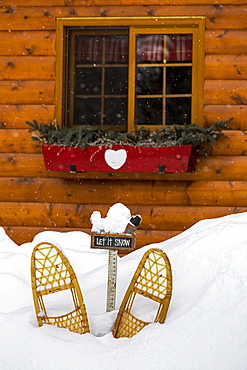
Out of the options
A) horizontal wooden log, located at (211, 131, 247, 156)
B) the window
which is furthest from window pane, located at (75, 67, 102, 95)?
horizontal wooden log, located at (211, 131, 247, 156)

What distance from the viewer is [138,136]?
424 cm

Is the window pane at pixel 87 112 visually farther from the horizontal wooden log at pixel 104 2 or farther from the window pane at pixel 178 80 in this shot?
the horizontal wooden log at pixel 104 2

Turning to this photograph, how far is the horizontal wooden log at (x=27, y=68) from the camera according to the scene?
464cm

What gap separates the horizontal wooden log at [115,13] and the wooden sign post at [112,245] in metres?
2.78

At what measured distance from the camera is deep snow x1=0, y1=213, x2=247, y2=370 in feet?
7.10

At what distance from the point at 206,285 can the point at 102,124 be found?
2.55 meters

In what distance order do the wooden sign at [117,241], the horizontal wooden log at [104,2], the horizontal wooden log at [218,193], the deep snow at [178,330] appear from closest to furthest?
the deep snow at [178,330]
the wooden sign at [117,241]
the horizontal wooden log at [218,193]
the horizontal wooden log at [104,2]

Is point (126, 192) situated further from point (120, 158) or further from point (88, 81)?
point (88, 81)

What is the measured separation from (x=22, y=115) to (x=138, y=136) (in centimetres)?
131

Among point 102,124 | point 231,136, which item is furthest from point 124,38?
point 231,136

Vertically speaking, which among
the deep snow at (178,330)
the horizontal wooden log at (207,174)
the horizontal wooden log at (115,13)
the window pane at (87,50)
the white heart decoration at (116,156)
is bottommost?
the deep snow at (178,330)

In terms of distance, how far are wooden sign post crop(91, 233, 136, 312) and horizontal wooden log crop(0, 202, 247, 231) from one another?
176 centimetres

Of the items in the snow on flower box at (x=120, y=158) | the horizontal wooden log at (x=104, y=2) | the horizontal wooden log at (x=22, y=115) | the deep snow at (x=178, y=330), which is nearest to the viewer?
the deep snow at (x=178, y=330)

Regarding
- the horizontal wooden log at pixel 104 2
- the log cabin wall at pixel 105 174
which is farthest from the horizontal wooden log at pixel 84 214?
the horizontal wooden log at pixel 104 2
